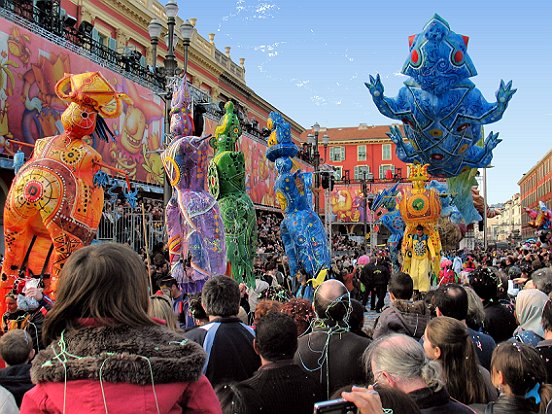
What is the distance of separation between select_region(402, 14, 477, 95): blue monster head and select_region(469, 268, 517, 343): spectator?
657 cm

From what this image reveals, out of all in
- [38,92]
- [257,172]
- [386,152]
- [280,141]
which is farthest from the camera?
[386,152]

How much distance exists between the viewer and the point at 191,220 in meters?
7.59

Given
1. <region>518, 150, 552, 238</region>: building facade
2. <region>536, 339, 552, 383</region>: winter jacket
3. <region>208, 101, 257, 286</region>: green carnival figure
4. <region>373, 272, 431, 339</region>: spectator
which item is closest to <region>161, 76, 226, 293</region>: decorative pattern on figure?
<region>208, 101, 257, 286</region>: green carnival figure

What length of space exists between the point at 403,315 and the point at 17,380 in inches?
99.8

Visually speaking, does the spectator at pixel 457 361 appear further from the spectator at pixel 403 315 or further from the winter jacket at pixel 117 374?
the winter jacket at pixel 117 374

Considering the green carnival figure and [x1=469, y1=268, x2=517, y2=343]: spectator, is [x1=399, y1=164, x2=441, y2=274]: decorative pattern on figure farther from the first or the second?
[x1=469, y1=268, x2=517, y2=343]: spectator

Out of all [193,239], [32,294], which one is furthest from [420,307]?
[193,239]

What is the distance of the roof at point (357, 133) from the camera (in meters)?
57.2

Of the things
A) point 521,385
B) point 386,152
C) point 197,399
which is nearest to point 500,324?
point 521,385

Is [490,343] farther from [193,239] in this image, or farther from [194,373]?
[193,239]

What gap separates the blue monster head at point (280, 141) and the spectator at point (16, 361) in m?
7.59

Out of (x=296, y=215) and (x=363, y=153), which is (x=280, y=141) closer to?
(x=296, y=215)

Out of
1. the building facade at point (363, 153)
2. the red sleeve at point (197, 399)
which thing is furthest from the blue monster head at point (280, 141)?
the building facade at point (363, 153)

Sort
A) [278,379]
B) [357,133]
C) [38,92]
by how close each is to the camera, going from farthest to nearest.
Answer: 1. [357,133]
2. [38,92]
3. [278,379]
